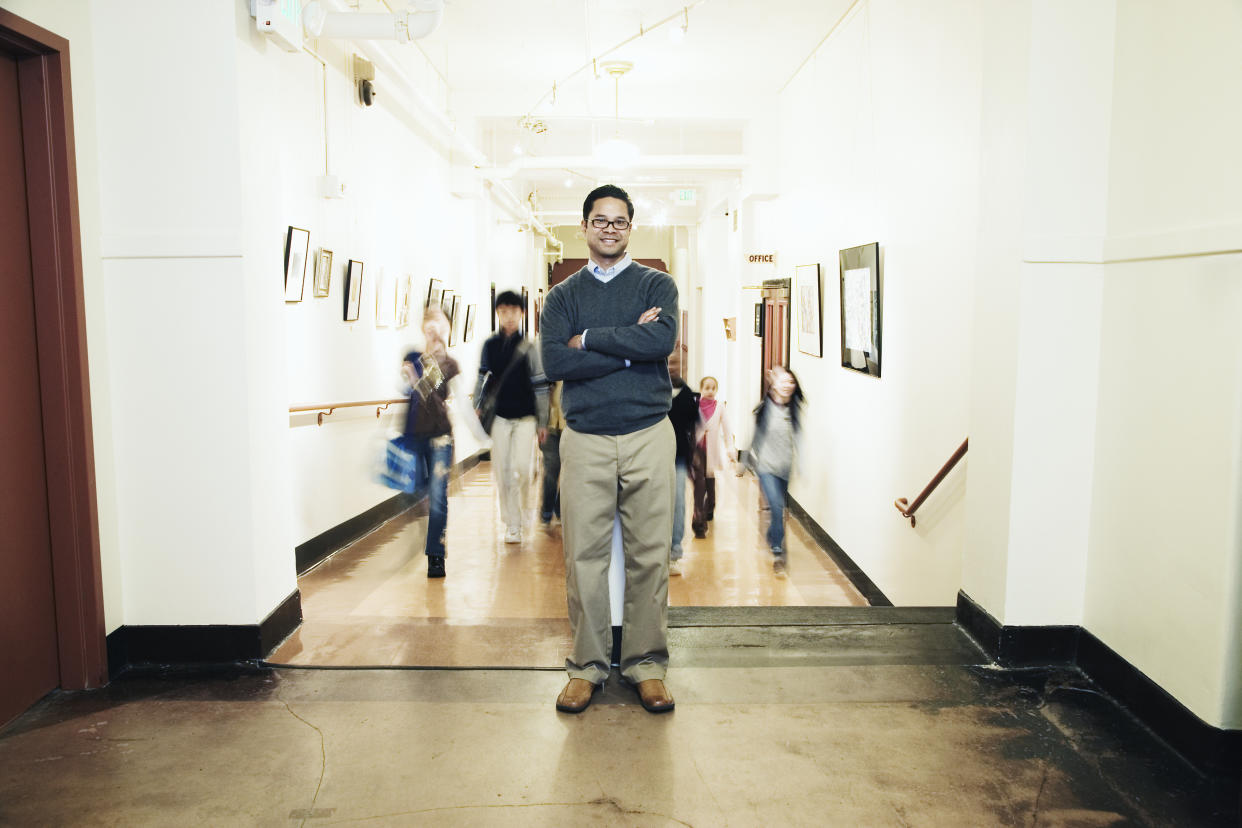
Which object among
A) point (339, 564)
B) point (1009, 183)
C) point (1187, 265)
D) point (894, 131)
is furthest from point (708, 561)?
point (1187, 265)

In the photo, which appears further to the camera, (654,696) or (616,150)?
(616,150)

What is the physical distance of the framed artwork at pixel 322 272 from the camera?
575 cm

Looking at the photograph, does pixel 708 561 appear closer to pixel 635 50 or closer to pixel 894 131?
pixel 894 131

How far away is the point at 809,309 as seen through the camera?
26.0ft

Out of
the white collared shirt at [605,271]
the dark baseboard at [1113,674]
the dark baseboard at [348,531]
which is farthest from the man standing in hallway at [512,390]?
the dark baseboard at [1113,674]

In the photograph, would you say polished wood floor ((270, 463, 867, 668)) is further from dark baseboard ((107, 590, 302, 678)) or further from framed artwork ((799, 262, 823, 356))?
framed artwork ((799, 262, 823, 356))

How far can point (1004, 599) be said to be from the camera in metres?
3.22

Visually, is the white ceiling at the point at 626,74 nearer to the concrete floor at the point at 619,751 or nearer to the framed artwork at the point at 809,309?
the framed artwork at the point at 809,309

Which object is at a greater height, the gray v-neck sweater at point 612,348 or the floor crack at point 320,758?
A: the gray v-neck sweater at point 612,348

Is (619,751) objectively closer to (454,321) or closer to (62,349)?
(62,349)

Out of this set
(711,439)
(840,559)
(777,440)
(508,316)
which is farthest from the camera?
(840,559)

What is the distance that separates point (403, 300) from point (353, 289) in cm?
141

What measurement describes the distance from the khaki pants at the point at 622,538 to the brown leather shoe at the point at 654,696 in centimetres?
5


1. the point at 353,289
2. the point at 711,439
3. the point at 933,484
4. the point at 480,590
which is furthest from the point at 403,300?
the point at 933,484
